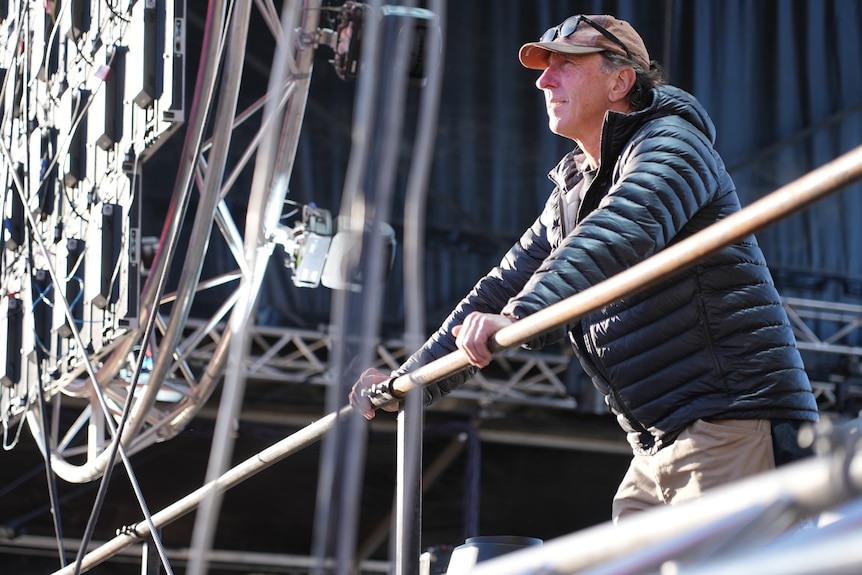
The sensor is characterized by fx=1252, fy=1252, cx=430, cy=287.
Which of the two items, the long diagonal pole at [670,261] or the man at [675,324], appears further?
the man at [675,324]

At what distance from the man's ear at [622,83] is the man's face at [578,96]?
0.01 meters

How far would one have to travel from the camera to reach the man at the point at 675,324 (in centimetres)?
200

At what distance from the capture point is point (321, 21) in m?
3.99

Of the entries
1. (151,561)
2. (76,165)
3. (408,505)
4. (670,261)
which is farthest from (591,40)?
(76,165)

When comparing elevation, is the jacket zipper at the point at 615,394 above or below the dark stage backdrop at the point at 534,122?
below

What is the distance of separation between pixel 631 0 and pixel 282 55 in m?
6.26

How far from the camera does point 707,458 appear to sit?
82.6 inches

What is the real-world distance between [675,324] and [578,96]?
561 mm

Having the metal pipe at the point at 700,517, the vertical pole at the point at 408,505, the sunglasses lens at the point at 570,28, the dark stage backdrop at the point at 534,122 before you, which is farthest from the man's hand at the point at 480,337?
the dark stage backdrop at the point at 534,122

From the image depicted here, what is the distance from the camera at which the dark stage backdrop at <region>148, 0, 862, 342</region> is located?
24.4 ft

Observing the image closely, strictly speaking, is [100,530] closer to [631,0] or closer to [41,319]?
[41,319]

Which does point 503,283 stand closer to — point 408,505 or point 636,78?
point 636,78

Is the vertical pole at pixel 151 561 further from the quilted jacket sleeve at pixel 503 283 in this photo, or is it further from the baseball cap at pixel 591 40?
the baseball cap at pixel 591 40

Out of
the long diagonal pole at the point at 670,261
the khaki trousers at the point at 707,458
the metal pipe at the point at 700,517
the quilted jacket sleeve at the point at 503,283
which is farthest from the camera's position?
the quilted jacket sleeve at the point at 503,283
